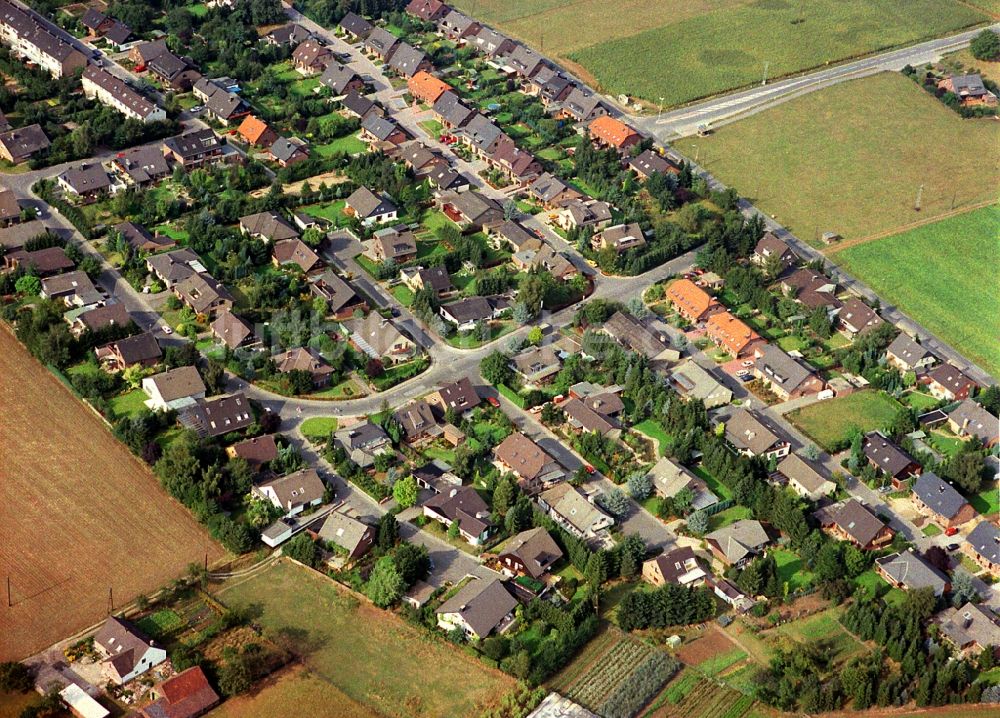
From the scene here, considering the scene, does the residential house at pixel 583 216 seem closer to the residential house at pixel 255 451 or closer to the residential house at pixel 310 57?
the residential house at pixel 255 451

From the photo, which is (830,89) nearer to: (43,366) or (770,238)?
(770,238)

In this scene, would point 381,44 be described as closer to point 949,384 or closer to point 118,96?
point 118,96

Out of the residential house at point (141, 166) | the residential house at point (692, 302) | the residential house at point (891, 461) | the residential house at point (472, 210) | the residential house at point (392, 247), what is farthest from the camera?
the residential house at point (141, 166)

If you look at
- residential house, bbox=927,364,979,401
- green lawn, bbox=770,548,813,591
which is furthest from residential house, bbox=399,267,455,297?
residential house, bbox=927,364,979,401

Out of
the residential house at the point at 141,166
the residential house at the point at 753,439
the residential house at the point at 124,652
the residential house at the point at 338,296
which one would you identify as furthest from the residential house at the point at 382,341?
the residential house at the point at 124,652

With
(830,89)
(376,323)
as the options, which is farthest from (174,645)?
(830,89)

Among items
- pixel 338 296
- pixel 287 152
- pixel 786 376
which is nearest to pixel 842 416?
pixel 786 376

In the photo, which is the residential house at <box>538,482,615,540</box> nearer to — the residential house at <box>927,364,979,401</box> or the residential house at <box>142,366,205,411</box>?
the residential house at <box>142,366,205,411</box>
